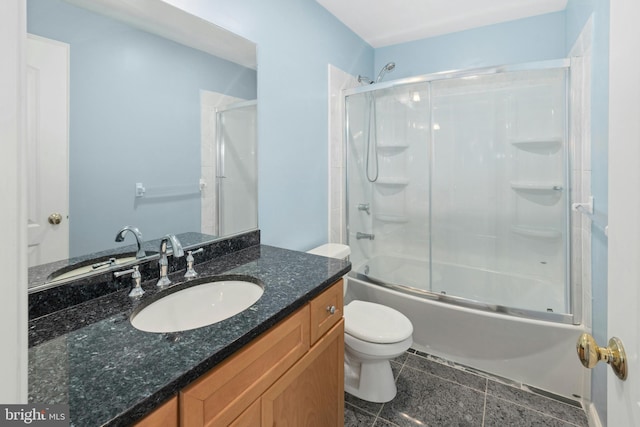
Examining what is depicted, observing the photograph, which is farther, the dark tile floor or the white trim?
the dark tile floor

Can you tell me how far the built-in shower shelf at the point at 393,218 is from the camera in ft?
9.03

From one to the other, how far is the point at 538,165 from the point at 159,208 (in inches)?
100

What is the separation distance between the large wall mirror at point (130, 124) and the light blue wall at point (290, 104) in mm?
117

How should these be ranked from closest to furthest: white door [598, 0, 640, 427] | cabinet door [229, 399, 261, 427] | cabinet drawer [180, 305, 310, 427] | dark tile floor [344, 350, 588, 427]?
white door [598, 0, 640, 427] < cabinet drawer [180, 305, 310, 427] < cabinet door [229, 399, 261, 427] < dark tile floor [344, 350, 588, 427]

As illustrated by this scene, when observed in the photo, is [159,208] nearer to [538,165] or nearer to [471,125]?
[471,125]

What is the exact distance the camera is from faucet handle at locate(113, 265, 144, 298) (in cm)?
106

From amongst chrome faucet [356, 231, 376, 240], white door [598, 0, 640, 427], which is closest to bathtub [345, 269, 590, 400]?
chrome faucet [356, 231, 376, 240]

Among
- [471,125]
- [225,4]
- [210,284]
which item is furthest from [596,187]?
[225,4]

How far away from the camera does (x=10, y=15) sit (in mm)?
284

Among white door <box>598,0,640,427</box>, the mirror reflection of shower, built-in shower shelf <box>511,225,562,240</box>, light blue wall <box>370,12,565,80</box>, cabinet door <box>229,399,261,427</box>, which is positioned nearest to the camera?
white door <box>598,0,640,427</box>

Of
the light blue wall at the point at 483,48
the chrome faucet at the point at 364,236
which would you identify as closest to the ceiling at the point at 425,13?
the light blue wall at the point at 483,48

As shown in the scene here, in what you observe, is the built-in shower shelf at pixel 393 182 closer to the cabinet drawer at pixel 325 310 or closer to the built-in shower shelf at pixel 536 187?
the built-in shower shelf at pixel 536 187

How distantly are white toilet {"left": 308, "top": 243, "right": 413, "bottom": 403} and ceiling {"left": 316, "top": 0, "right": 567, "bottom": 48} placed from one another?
2.11 m

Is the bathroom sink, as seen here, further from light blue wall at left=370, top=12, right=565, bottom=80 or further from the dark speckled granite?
light blue wall at left=370, top=12, right=565, bottom=80
